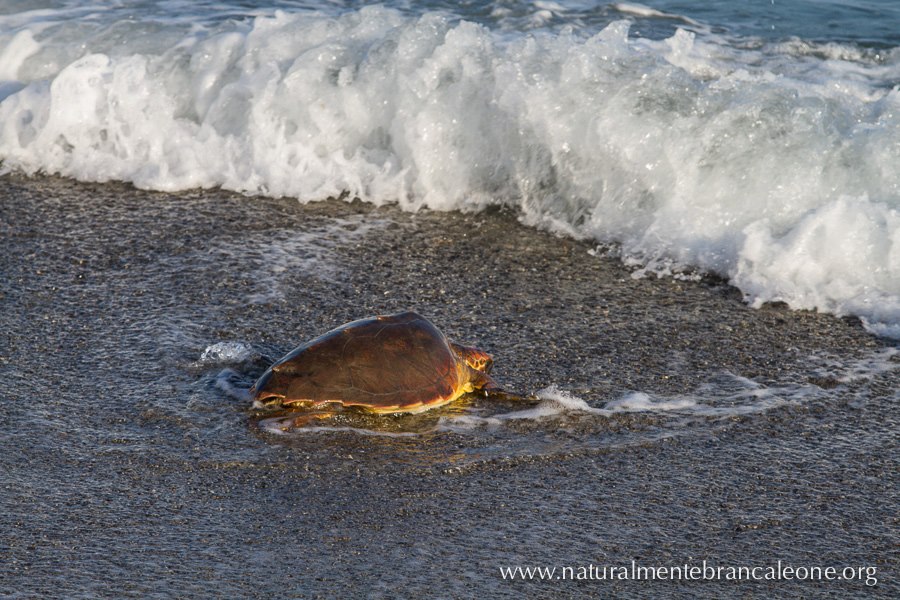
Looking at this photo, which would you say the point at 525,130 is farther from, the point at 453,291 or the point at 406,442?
the point at 406,442

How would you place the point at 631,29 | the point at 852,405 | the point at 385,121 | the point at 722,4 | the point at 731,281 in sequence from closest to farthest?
the point at 852,405
the point at 731,281
the point at 385,121
the point at 631,29
the point at 722,4

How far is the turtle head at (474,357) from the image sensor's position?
13.4 feet

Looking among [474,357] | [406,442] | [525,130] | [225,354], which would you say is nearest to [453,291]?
[474,357]

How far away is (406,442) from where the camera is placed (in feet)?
12.3

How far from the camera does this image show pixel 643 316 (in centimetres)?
487

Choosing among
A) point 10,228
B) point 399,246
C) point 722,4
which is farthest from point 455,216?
point 722,4

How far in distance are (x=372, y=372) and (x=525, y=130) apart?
2.88 meters

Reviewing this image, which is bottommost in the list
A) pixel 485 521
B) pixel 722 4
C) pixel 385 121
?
pixel 485 521

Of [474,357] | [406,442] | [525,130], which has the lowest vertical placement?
[406,442]

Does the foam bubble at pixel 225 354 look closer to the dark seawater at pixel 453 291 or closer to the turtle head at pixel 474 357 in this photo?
the dark seawater at pixel 453 291

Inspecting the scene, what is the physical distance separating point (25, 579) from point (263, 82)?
14.9 ft

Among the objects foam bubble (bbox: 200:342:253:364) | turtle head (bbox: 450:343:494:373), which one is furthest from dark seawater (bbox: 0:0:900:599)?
turtle head (bbox: 450:343:494:373)

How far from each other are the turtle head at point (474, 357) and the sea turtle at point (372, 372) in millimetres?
37

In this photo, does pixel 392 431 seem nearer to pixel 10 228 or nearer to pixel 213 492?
pixel 213 492
